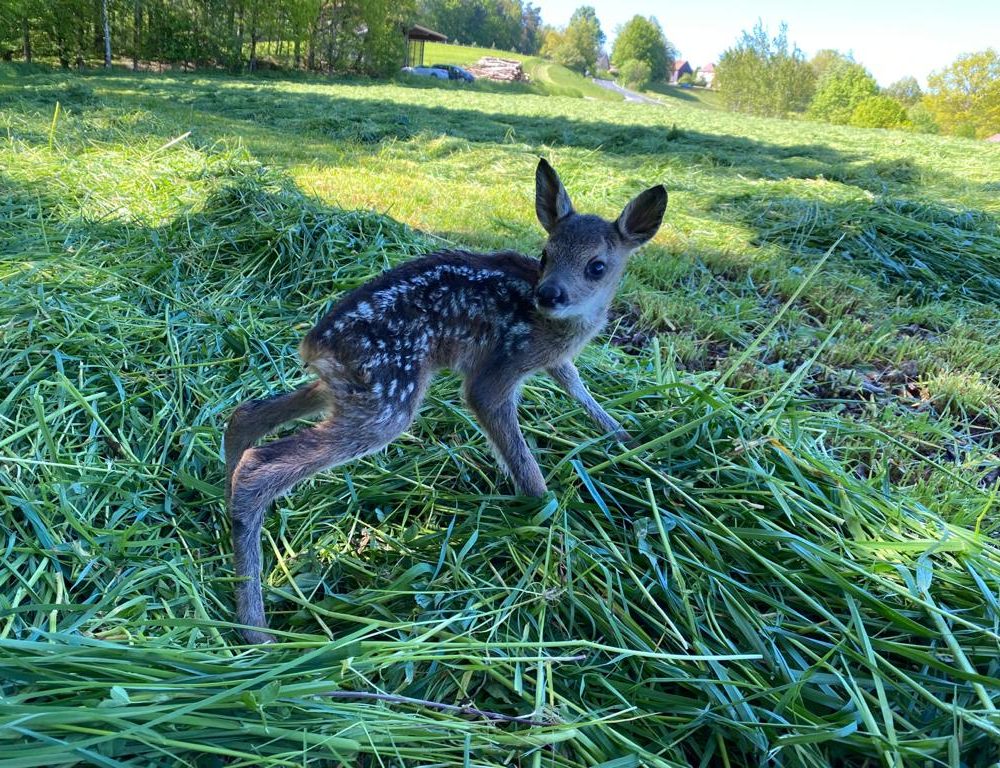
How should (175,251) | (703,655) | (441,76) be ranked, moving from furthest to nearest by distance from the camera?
(441,76) → (175,251) → (703,655)

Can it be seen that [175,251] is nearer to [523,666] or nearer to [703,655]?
[523,666]

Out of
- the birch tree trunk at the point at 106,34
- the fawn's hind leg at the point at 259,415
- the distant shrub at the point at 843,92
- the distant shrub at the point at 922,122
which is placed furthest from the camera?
the distant shrub at the point at 843,92

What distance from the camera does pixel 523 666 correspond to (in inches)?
80.9

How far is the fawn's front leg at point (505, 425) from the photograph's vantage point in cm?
273

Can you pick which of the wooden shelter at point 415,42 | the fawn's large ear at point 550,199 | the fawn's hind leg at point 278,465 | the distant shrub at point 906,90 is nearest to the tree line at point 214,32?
the wooden shelter at point 415,42

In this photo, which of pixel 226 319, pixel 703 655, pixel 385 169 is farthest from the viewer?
pixel 385 169

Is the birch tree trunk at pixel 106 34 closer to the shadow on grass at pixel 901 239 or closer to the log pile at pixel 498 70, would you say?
the shadow on grass at pixel 901 239

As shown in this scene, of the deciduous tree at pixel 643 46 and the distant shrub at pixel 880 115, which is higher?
the deciduous tree at pixel 643 46

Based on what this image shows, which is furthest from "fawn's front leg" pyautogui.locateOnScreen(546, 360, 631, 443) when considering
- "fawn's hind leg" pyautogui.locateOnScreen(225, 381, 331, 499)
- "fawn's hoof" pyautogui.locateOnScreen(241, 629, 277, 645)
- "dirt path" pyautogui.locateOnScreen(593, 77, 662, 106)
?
"dirt path" pyautogui.locateOnScreen(593, 77, 662, 106)

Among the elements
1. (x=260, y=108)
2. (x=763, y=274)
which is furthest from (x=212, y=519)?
(x=260, y=108)

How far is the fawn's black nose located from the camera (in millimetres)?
2795

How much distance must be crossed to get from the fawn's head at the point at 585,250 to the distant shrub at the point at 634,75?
291 feet

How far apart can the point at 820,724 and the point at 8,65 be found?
2514 cm

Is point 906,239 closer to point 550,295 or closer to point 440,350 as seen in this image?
point 550,295
